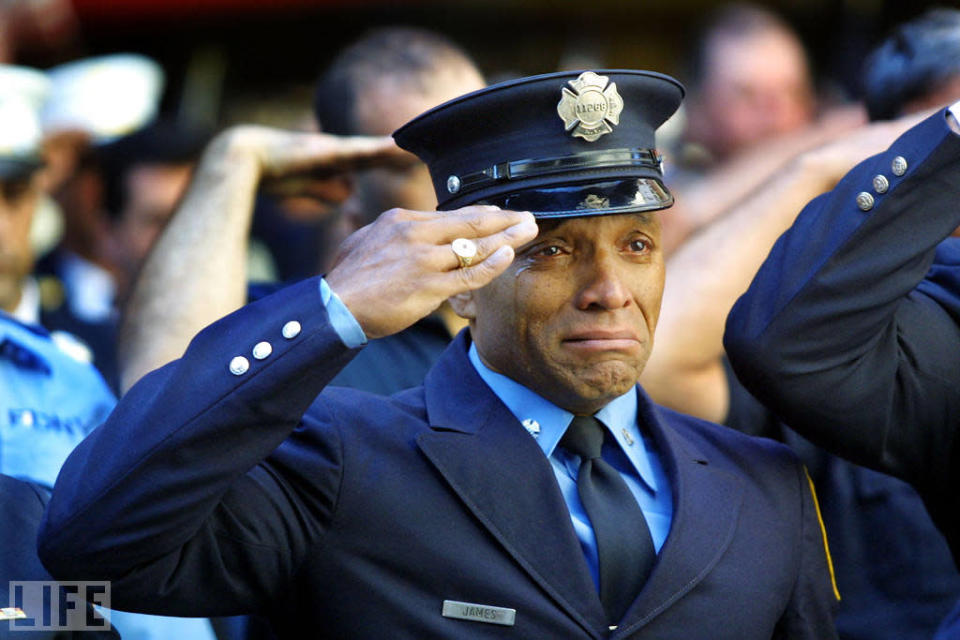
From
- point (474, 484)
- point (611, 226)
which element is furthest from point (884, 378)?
point (474, 484)

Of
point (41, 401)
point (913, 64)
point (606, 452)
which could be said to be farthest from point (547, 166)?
point (913, 64)

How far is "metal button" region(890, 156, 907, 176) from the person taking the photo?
104 inches

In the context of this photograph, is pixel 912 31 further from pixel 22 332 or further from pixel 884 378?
pixel 22 332

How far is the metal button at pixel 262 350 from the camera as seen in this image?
7.48ft

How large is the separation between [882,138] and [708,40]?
114 inches

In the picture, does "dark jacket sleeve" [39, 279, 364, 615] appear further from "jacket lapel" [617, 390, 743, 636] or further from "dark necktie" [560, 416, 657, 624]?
"jacket lapel" [617, 390, 743, 636]

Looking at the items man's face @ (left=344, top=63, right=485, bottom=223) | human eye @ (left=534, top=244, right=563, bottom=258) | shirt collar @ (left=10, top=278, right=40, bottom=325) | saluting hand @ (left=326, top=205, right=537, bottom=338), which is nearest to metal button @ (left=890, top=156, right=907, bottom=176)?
human eye @ (left=534, top=244, right=563, bottom=258)

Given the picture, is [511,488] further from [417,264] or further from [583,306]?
[417,264]

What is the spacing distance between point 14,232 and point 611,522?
2616 millimetres

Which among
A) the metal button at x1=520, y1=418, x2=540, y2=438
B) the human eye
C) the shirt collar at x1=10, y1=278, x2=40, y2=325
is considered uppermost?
the shirt collar at x1=10, y1=278, x2=40, y2=325

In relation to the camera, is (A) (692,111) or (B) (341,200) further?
(A) (692,111)

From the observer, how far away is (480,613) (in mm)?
2498

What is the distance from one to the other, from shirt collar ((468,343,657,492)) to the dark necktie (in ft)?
0.08

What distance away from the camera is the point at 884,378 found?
2734 millimetres
